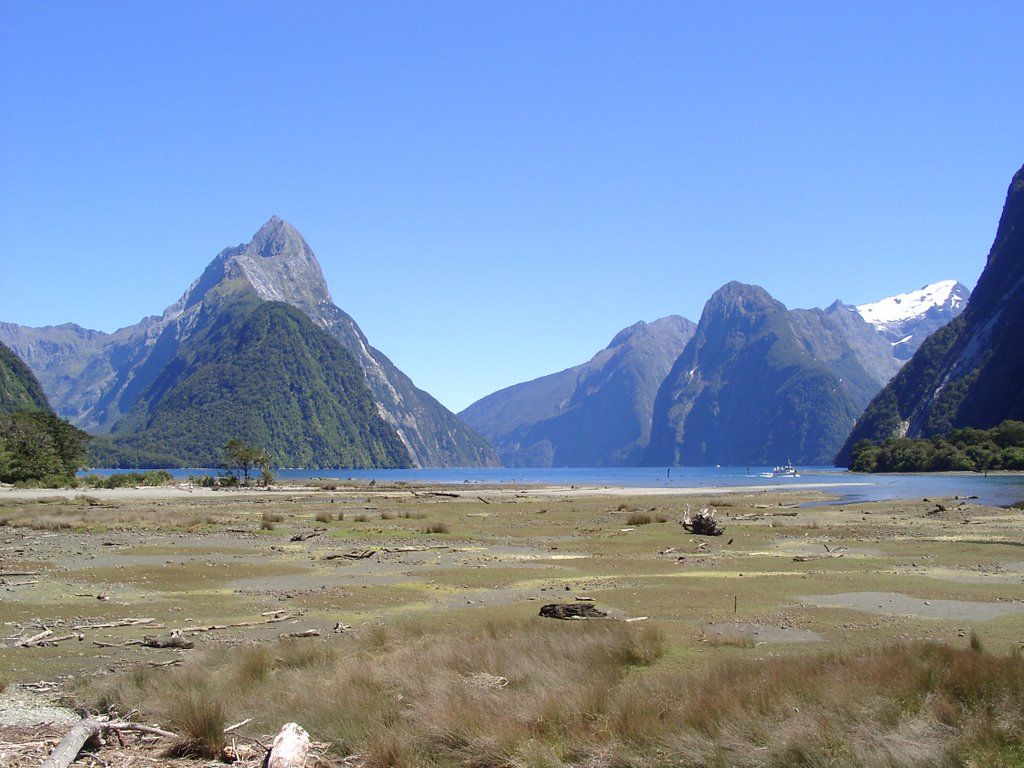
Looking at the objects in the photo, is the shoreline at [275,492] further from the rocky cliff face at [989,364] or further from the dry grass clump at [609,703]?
the rocky cliff face at [989,364]

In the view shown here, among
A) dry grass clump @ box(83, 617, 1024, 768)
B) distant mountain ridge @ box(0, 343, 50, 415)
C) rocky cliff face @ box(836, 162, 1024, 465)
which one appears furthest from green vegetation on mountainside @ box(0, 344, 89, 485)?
rocky cliff face @ box(836, 162, 1024, 465)

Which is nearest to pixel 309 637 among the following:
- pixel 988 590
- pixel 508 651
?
pixel 508 651

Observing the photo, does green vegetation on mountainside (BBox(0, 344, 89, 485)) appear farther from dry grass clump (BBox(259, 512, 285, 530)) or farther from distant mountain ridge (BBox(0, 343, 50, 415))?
distant mountain ridge (BBox(0, 343, 50, 415))

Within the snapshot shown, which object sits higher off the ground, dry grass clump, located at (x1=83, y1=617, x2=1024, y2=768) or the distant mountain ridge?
the distant mountain ridge

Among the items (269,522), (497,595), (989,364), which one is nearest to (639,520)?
(269,522)

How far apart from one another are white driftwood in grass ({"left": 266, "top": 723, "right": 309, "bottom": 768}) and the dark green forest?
5265 inches

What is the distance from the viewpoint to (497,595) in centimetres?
1930

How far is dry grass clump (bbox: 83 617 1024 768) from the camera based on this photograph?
26.0 feet

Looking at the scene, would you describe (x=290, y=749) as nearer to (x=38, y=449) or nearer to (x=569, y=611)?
(x=569, y=611)

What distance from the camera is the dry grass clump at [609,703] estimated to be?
26.0 feet

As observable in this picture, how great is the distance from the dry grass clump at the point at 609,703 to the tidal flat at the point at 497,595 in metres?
0.07

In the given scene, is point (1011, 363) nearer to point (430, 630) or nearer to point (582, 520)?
point (582, 520)

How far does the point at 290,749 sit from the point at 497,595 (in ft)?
37.7

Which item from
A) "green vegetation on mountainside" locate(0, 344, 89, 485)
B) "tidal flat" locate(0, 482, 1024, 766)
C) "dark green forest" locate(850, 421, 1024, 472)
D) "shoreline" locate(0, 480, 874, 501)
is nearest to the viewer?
"tidal flat" locate(0, 482, 1024, 766)
